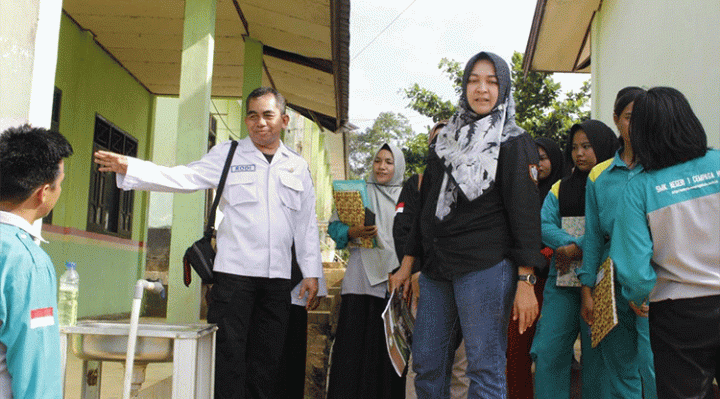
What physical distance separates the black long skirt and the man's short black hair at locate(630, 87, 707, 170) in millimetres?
2094

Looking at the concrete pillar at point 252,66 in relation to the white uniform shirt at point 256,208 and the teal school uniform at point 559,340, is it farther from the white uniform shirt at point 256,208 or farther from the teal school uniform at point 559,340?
the teal school uniform at point 559,340

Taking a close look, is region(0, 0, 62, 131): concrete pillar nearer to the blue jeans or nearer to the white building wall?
the blue jeans

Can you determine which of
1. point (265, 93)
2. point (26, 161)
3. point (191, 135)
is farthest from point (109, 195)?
point (26, 161)

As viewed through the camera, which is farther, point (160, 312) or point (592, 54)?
point (160, 312)

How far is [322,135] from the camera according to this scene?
27250mm

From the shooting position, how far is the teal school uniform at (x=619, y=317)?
10.5 feet

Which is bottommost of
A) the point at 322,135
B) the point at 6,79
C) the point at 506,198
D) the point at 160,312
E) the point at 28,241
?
the point at 160,312

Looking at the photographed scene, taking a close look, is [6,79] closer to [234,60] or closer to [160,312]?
[234,60]

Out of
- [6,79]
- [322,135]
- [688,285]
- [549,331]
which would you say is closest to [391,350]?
[549,331]

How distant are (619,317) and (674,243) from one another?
842mm

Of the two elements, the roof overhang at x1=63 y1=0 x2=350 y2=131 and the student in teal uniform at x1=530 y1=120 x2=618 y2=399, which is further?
the roof overhang at x1=63 y1=0 x2=350 y2=131

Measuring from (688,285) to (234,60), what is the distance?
265 inches

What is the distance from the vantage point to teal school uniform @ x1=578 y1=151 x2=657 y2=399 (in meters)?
3.19

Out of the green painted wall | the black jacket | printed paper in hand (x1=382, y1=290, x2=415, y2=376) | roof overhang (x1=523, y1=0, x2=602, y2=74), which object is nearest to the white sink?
printed paper in hand (x1=382, y1=290, x2=415, y2=376)
